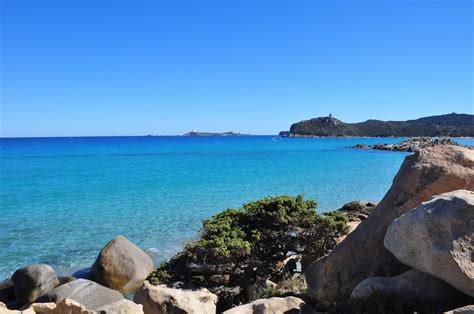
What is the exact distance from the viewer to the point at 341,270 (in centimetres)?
816

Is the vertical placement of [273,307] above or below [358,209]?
above

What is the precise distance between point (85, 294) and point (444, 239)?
9.11 meters

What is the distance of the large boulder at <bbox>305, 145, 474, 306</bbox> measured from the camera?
7590mm

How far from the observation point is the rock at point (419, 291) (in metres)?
6.13

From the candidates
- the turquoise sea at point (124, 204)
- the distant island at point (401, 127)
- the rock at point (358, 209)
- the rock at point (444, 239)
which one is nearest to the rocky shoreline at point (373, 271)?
the rock at point (444, 239)

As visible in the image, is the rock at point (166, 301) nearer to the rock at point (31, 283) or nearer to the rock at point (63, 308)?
the rock at point (63, 308)

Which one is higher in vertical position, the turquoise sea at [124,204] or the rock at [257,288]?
the rock at [257,288]

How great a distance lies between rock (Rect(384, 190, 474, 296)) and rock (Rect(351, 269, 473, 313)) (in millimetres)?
386

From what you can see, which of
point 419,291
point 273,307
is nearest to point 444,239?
point 419,291

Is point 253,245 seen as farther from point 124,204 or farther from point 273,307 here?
point 124,204

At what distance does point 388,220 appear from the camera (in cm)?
Answer: 805

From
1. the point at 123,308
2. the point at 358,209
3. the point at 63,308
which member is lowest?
the point at 358,209

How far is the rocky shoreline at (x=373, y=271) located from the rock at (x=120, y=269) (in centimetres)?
148

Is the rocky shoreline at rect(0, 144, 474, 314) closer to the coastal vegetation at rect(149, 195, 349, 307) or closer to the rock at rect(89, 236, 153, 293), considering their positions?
the coastal vegetation at rect(149, 195, 349, 307)
